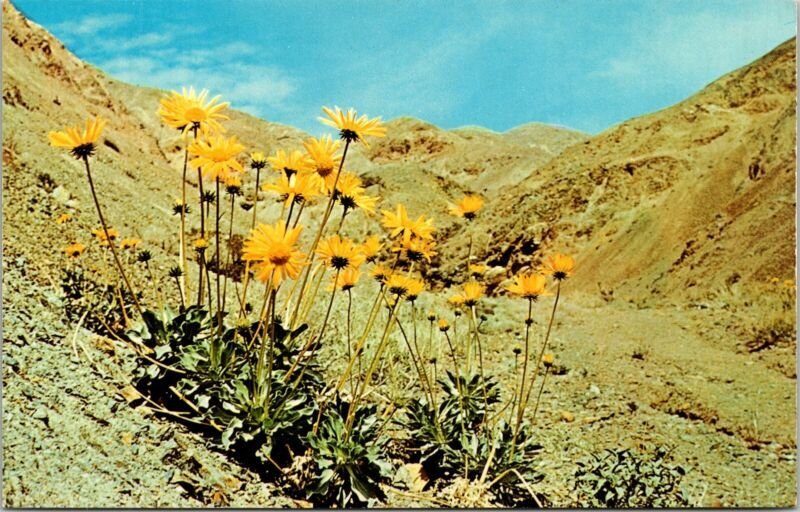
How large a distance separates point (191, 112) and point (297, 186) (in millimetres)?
389

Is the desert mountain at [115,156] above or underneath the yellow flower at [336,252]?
above

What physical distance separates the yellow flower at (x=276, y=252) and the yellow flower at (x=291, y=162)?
1.25ft

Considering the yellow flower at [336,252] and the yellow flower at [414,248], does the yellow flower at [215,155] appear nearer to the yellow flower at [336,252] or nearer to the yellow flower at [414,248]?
the yellow flower at [336,252]

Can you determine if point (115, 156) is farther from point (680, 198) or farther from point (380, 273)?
point (680, 198)

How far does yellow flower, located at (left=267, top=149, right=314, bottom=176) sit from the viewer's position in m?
2.07

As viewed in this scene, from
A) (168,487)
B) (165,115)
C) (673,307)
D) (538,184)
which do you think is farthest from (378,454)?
(538,184)

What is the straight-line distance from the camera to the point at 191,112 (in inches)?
78.7

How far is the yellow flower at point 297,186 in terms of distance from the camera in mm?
2070

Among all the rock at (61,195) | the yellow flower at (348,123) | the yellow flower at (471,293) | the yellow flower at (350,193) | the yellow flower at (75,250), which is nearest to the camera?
the yellow flower at (348,123)

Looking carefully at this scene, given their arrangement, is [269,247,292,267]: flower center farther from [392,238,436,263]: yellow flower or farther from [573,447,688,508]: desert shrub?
[573,447,688,508]: desert shrub

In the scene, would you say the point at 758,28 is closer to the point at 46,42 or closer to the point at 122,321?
the point at 122,321

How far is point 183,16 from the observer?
301 centimetres

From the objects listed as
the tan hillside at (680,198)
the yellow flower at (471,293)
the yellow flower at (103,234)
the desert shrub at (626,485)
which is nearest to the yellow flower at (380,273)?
the yellow flower at (471,293)

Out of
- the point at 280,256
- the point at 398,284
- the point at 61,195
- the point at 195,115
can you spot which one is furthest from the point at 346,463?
the point at 61,195
